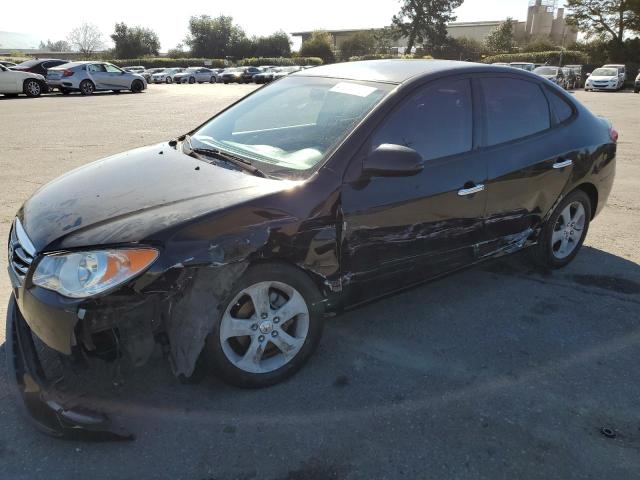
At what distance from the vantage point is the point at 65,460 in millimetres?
2365

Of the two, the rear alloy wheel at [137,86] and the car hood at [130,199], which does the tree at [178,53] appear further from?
the car hood at [130,199]

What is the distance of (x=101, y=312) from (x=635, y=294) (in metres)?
3.84

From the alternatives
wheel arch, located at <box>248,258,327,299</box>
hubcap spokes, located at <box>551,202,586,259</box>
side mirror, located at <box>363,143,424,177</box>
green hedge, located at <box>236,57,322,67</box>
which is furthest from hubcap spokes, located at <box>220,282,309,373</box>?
green hedge, located at <box>236,57,322,67</box>

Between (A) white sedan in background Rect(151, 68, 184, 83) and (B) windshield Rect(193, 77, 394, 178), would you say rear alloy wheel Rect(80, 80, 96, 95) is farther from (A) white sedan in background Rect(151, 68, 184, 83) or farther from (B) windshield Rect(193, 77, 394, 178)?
(B) windshield Rect(193, 77, 394, 178)

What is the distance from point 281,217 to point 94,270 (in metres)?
0.92

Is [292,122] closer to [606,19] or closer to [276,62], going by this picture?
[606,19]

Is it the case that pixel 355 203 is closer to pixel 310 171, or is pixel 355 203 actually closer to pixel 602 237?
pixel 310 171

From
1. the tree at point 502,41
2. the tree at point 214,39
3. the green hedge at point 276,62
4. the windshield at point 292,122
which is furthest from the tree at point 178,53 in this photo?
the windshield at point 292,122

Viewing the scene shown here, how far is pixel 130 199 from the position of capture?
2828 millimetres

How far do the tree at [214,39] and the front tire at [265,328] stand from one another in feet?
263

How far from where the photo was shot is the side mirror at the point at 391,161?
290 centimetres

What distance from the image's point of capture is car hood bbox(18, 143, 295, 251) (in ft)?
8.30

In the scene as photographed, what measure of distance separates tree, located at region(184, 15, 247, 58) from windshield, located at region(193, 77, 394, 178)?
78691 mm

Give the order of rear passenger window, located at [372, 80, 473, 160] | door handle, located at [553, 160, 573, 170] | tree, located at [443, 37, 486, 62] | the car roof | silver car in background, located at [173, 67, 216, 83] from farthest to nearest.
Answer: tree, located at [443, 37, 486, 62] → silver car in background, located at [173, 67, 216, 83] → door handle, located at [553, 160, 573, 170] → the car roof → rear passenger window, located at [372, 80, 473, 160]
